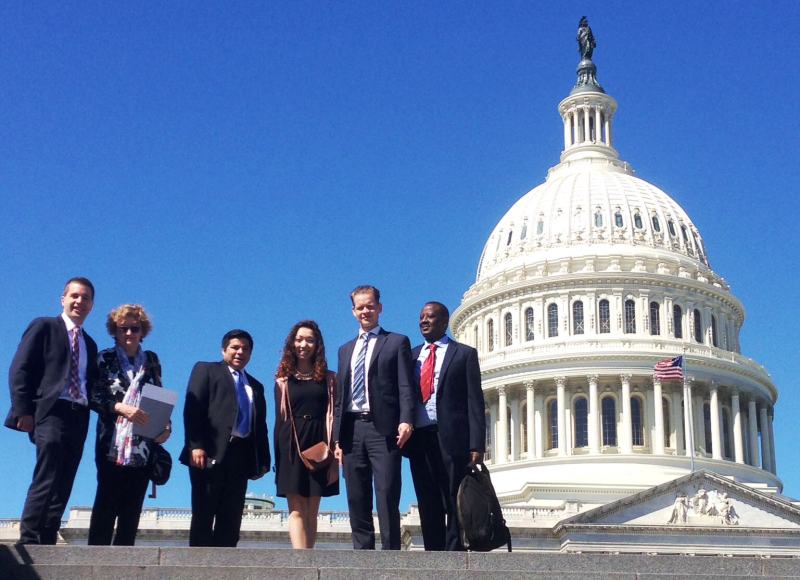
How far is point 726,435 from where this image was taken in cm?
8131

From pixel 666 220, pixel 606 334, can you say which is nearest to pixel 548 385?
pixel 606 334

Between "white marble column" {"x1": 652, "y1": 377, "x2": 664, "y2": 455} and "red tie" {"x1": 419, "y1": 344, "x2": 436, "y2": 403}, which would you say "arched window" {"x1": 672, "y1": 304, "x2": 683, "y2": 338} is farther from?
"red tie" {"x1": 419, "y1": 344, "x2": 436, "y2": 403}

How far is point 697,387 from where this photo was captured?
81125 millimetres

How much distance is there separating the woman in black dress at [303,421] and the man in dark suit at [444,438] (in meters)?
0.97

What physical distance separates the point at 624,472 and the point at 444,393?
204 feet

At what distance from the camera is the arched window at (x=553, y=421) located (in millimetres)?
79375

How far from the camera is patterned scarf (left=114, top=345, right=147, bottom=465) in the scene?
44.9 feet

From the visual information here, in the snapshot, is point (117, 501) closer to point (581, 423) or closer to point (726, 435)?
point (581, 423)

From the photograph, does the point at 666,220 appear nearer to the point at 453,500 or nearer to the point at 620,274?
the point at 620,274

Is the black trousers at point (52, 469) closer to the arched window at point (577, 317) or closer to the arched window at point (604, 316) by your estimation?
the arched window at point (604, 316)

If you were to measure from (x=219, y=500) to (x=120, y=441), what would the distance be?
4.09 ft

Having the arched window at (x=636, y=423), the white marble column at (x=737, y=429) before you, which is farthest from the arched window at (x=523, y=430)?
the white marble column at (x=737, y=429)

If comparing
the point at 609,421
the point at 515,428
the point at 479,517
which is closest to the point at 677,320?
the point at 609,421

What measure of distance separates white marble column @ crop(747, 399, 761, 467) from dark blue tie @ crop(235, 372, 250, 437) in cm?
7128
